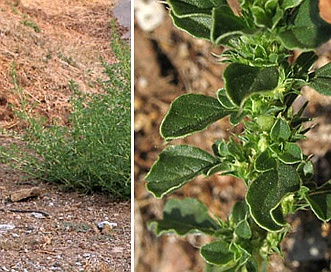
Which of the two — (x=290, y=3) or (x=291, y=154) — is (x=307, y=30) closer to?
(x=290, y=3)

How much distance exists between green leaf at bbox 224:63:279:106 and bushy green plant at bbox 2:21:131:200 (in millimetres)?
1242

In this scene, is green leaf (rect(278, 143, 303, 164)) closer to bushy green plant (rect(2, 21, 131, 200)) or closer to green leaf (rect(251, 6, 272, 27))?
green leaf (rect(251, 6, 272, 27))

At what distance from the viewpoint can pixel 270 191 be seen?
747 millimetres

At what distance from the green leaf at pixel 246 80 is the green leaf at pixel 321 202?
0.18 meters

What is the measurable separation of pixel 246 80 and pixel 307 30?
8cm

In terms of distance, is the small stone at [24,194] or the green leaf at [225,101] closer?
the green leaf at [225,101]

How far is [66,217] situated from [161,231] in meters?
1.21

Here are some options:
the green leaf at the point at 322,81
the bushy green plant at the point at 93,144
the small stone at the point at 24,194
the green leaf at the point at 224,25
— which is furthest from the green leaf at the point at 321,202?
the small stone at the point at 24,194

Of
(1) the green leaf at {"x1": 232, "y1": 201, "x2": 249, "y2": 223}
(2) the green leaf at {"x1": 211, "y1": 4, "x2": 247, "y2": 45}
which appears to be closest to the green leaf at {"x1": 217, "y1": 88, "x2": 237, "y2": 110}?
(2) the green leaf at {"x1": 211, "y1": 4, "x2": 247, "y2": 45}

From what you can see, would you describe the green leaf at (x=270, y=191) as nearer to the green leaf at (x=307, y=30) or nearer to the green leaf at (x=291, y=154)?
the green leaf at (x=291, y=154)

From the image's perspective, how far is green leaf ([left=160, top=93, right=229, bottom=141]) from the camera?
757 mm

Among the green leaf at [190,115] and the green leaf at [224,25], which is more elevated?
the green leaf at [224,25]

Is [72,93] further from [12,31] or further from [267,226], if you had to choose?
[267,226]

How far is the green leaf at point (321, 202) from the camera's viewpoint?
30.4 inches
